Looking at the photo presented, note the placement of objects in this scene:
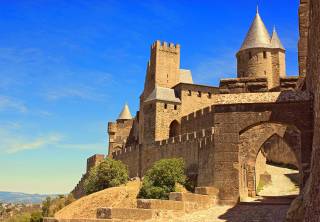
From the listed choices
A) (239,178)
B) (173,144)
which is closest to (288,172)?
(173,144)

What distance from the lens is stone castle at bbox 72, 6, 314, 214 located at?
14.4 m

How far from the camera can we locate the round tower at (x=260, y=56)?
4294cm

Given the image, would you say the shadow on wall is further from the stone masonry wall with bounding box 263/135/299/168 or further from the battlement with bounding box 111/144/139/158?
the battlement with bounding box 111/144/139/158

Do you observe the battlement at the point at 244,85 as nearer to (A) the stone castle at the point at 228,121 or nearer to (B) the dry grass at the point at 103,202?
(A) the stone castle at the point at 228,121

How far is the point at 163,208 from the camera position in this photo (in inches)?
519

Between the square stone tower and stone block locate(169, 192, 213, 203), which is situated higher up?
the square stone tower

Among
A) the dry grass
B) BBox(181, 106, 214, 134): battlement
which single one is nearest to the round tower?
BBox(181, 106, 214, 134): battlement

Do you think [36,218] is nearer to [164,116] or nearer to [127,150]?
[127,150]

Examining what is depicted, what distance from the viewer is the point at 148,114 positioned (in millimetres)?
44406

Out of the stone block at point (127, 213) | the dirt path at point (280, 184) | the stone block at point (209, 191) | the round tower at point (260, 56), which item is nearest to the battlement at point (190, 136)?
the dirt path at point (280, 184)

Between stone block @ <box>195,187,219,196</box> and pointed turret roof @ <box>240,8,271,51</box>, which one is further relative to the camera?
pointed turret roof @ <box>240,8,271,51</box>

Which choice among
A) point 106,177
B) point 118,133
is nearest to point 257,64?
point 106,177

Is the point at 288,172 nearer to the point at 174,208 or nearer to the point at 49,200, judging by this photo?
the point at 174,208

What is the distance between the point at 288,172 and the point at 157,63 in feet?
75.6
